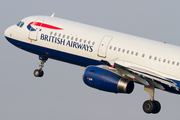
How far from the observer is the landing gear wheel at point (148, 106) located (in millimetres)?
39938

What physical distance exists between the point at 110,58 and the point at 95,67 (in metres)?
2.46

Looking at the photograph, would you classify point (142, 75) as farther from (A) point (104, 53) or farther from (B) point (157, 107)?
(A) point (104, 53)

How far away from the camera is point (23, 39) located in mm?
44875

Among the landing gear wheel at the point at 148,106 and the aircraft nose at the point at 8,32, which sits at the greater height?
the aircraft nose at the point at 8,32

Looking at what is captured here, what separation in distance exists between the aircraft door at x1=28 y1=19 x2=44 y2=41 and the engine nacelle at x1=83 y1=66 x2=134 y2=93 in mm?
7778

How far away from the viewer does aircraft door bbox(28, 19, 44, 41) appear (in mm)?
44156

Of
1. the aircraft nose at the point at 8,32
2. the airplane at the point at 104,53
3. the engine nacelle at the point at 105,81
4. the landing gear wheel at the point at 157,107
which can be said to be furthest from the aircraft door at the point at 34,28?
the landing gear wheel at the point at 157,107

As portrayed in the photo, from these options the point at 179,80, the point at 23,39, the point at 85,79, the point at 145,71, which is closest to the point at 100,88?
the point at 85,79

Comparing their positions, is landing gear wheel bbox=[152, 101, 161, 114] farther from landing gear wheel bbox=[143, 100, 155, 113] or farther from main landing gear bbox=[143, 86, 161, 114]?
landing gear wheel bbox=[143, 100, 155, 113]

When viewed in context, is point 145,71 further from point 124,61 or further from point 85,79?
point 85,79

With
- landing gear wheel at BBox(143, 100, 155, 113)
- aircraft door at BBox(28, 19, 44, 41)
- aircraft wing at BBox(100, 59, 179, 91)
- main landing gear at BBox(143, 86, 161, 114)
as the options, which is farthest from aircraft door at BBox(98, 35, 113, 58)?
aircraft door at BBox(28, 19, 44, 41)

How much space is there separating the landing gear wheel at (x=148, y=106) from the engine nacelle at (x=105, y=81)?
7.79 feet

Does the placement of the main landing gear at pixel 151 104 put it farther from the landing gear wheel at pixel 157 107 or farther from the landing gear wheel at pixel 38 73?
the landing gear wheel at pixel 38 73

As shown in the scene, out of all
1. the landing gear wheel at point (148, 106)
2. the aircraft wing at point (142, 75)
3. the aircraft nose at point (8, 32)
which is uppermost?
the aircraft nose at point (8, 32)
